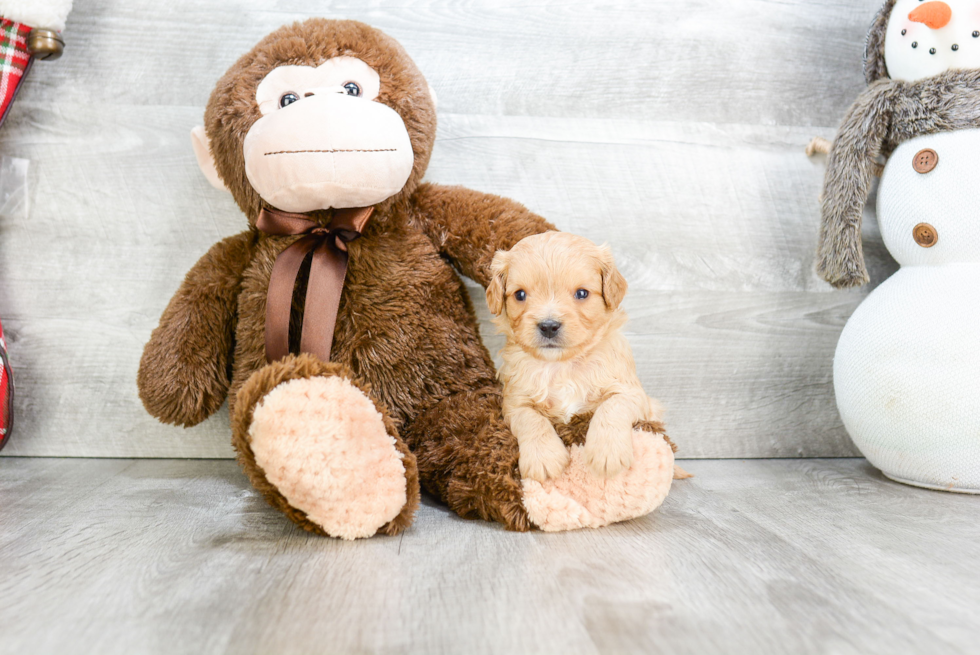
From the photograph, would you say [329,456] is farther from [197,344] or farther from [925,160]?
[925,160]

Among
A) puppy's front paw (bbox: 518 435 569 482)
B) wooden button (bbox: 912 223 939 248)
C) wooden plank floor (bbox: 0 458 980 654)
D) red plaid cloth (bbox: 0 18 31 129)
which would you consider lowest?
wooden plank floor (bbox: 0 458 980 654)

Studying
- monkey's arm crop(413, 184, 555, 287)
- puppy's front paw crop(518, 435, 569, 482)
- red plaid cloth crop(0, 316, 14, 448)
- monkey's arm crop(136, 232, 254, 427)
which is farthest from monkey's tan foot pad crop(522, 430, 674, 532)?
red plaid cloth crop(0, 316, 14, 448)

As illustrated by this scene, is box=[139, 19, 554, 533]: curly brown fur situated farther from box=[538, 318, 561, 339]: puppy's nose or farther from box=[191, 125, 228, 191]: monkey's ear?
box=[538, 318, 561, 339]: puppy's nose

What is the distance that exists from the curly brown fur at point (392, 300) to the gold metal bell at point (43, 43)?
34 cm

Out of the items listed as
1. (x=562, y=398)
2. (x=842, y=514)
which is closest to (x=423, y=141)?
(x=562, y=398)

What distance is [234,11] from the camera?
1236mm

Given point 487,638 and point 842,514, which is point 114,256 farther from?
point 842,514

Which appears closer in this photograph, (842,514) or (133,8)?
(842,514)

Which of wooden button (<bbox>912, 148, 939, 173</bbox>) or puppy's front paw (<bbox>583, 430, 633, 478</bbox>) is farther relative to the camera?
wooden button (<bbox>912, 148, 939, 173</bbox>)

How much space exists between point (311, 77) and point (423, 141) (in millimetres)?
183

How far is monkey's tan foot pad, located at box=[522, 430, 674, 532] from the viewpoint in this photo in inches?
34.8

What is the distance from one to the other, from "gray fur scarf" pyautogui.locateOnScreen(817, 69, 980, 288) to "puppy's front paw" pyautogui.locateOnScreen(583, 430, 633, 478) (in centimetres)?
56

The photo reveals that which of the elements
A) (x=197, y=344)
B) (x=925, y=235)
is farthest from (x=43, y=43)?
(x=925, y=235)

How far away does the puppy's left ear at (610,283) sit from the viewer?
0.91 meters
